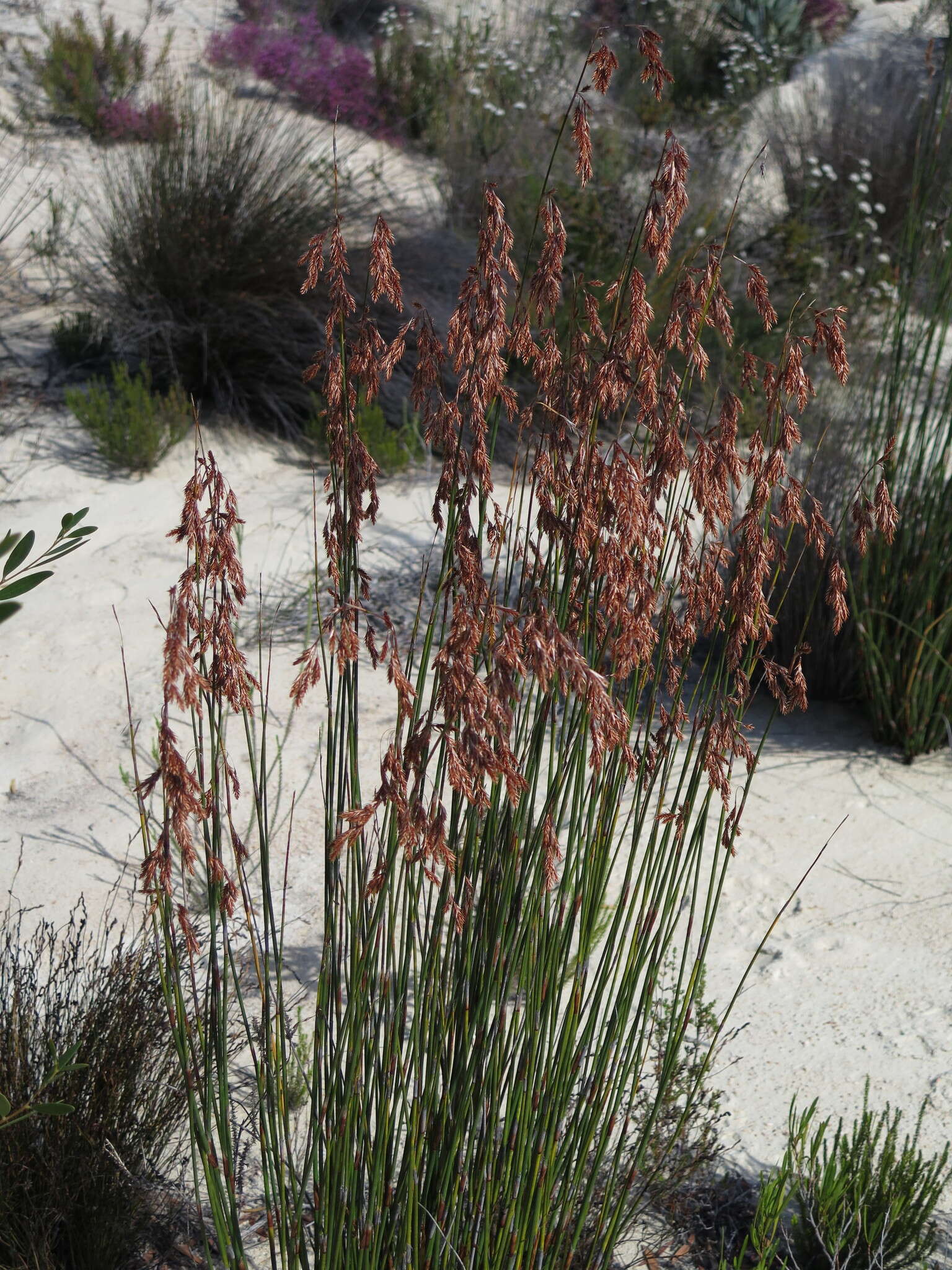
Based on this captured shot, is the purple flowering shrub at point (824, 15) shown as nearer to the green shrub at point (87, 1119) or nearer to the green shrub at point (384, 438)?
the green shrub at point (384, 438)

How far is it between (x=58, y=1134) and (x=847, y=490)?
293 centimetres

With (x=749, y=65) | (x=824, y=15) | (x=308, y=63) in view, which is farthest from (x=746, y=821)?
(x=824, y=15)

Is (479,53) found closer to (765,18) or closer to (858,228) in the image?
(858,228)

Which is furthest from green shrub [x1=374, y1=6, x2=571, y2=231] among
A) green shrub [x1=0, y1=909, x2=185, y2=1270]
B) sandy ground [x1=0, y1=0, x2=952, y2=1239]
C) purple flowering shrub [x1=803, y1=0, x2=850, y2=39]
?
green shrub [x1=0, y1=909, x2=185, y2=1270]

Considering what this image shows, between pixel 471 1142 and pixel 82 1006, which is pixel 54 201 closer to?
pixel 82 1006

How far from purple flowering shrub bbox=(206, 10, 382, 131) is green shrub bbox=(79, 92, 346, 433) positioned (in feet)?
10.5

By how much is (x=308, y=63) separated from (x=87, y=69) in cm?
172

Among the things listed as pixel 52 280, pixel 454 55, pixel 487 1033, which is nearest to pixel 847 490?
pixel 487 1033

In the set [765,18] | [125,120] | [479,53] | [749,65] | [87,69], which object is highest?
[765,18]

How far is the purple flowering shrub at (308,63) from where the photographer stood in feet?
28.0

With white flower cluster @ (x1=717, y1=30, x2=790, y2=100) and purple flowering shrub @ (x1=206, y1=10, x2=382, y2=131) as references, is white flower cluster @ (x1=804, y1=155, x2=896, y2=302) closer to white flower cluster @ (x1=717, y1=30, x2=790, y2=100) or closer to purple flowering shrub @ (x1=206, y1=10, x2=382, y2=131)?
white flower cluster @ (x1=717, y1=30, x2=790, y2=100)

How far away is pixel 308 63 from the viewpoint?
891cm

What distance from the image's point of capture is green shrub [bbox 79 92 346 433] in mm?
5172

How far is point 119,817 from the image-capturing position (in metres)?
2.90
